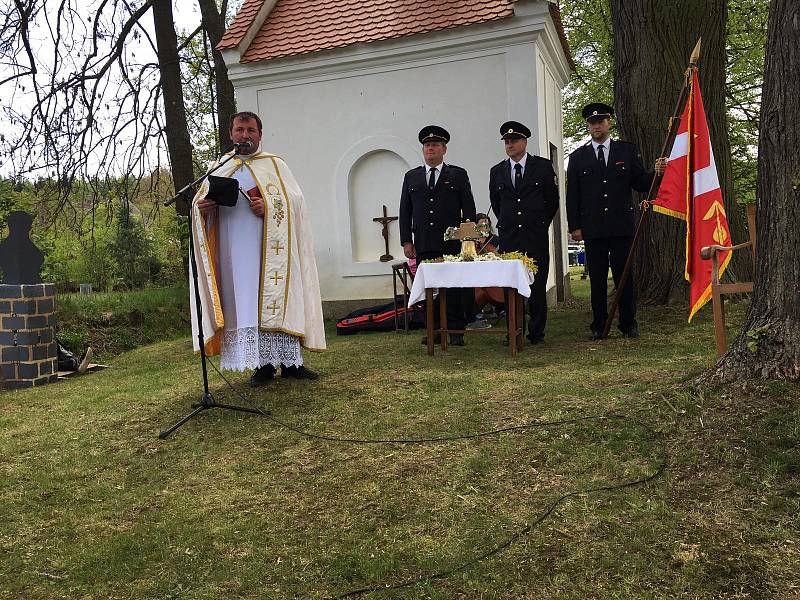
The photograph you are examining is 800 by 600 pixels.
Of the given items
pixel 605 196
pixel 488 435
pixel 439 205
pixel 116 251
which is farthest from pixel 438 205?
pixel 116 251

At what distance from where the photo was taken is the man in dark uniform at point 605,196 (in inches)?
264

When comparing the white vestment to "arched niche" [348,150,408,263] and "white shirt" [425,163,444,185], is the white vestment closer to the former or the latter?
"white shirt" [425,163,444,185]

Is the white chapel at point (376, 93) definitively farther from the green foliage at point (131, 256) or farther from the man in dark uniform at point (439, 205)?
the green foliage at point (131, 256)

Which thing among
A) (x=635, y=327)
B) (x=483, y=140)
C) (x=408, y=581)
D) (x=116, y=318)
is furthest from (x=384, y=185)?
(x=408, y=581)

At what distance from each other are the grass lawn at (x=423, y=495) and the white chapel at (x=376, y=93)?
5552 mm

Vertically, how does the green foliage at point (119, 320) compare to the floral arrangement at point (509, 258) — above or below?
below

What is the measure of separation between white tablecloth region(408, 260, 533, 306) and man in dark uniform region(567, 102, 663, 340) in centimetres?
82

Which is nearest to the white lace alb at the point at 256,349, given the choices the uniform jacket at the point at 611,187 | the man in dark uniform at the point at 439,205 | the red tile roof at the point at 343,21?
the man in dark uniform at the point at 439,205

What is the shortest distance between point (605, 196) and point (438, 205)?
1.64 metres

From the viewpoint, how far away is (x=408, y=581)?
255 centimetres

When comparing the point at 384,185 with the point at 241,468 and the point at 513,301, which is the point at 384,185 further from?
the point at 241,468

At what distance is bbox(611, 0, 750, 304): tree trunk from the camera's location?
838 centimetres

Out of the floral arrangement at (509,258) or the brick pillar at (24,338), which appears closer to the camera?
the floral arrangement at (509,258)

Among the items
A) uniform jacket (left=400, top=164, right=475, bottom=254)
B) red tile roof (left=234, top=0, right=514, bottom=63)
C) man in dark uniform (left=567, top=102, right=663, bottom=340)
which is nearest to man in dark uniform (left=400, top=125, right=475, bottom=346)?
uniform jacket (left=400, top=164, right=475, bottom=254)
